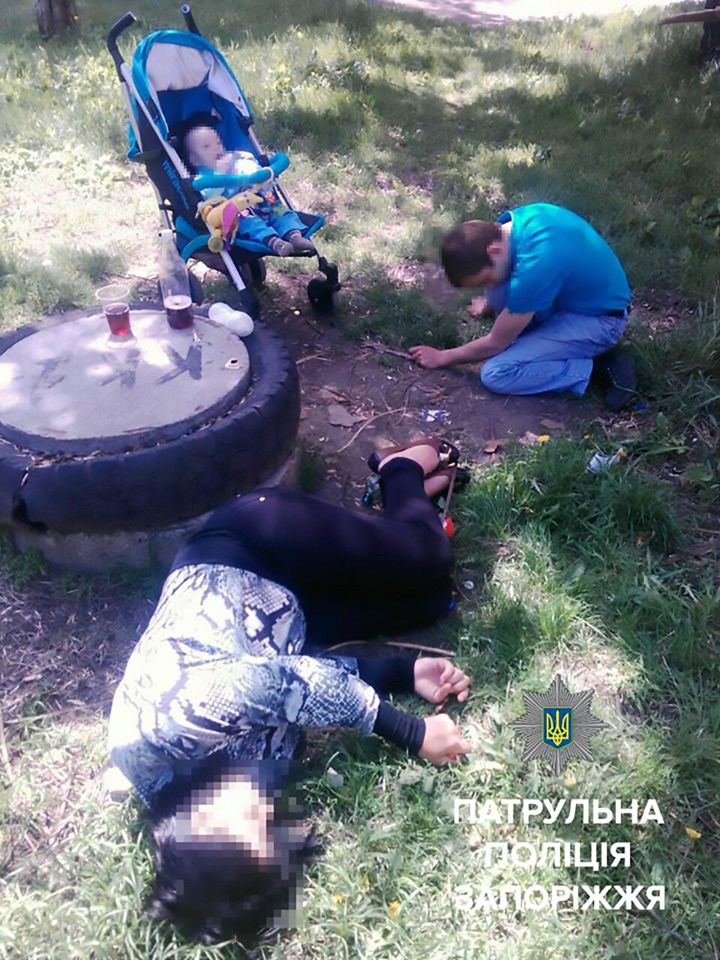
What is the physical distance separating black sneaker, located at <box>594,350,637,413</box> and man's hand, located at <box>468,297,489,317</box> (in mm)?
730

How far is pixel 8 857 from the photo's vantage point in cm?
208

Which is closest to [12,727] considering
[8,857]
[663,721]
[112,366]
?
[8,857]

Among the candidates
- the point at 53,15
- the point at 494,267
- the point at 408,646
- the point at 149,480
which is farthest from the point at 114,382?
the point at 53,15

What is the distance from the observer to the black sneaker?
3611mm

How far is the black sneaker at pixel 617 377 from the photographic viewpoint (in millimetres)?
3611

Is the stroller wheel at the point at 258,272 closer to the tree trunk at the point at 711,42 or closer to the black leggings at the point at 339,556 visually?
the black leggings at the point at 339,556

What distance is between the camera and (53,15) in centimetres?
872

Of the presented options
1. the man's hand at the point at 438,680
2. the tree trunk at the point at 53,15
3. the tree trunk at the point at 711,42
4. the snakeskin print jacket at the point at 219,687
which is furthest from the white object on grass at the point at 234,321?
the tree trunk at the point at 53,15

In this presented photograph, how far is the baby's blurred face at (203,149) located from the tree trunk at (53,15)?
5.81m

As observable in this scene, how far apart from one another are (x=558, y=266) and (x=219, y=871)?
2.81m

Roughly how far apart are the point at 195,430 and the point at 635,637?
1.62 metres

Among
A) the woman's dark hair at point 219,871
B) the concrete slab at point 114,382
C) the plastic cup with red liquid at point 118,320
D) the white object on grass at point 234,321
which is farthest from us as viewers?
the white object on grass at point 234,321

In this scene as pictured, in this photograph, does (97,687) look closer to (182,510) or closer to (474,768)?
(182,510)

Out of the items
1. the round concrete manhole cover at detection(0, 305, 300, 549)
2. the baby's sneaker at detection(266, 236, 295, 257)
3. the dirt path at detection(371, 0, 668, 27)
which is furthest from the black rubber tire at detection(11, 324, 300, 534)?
the dirt path at detection(371, 0, 668, 27)
